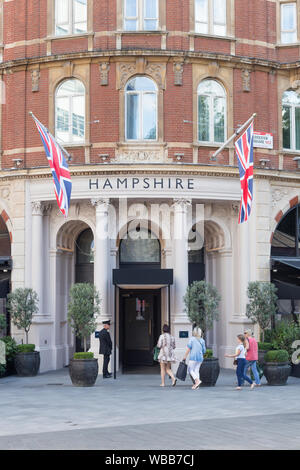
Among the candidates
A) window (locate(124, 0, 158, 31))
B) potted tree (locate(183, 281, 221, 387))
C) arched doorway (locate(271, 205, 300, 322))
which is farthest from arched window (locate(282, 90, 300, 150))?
potted tree (locate(183, 281, 221, 387))

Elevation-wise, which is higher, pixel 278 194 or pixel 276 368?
pixel 278 194

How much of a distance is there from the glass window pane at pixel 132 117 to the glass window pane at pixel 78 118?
168cm

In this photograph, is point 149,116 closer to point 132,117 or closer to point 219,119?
point 132,117

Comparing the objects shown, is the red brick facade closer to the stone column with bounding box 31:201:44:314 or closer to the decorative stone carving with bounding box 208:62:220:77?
the decorative stone carving with bounding box 208:62:220:77

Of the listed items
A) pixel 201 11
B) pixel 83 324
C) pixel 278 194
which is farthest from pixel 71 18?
pixel 83 324

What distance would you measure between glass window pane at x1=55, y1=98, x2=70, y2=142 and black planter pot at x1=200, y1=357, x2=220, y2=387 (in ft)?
32.4

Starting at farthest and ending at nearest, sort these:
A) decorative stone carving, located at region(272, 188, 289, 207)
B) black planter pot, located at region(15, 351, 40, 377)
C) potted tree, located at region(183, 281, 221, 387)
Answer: decorative stone carving, located at region(272, 188, 289, 207) → black planter pot, located at region(15, 351, 40, 377) → potted tree, located at region(183, 281, 221, 387)

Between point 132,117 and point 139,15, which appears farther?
point 139,15

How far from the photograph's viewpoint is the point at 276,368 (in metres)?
21.0

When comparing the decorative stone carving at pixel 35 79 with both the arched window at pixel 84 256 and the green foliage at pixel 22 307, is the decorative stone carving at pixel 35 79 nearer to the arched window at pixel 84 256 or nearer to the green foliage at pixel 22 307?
the arched window at pixel 84 256

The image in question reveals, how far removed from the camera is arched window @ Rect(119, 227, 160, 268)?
89.4ft

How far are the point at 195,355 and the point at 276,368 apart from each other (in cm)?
256

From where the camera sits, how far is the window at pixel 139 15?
26.0m

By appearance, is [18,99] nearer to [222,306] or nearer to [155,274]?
[155,274]
